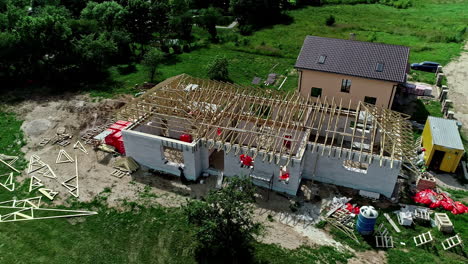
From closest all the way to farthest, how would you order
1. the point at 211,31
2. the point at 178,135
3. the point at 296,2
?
1. the point at 178,135
2. the point at 211,31
3. the point at 296,2

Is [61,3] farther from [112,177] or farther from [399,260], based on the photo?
[399,260]

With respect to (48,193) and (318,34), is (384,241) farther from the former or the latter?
(318,34)

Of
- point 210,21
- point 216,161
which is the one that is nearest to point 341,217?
point 216,161

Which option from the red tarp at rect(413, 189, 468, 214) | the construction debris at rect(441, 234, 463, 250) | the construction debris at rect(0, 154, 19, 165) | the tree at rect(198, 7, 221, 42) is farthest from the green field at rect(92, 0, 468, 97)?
the construction debris at rect(441, 234, 463, 250)

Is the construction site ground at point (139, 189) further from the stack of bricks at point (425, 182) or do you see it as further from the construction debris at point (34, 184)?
the stack of bricks at point (425, 182)

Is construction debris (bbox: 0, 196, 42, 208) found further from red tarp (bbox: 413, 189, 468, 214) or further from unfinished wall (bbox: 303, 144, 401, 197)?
red tarp (bbox: 413, 189, 468, 214)

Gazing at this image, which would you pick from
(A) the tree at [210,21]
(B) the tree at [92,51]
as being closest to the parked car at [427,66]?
(A) the tree at [210,21]

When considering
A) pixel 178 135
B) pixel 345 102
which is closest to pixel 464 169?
pixel 345 102
